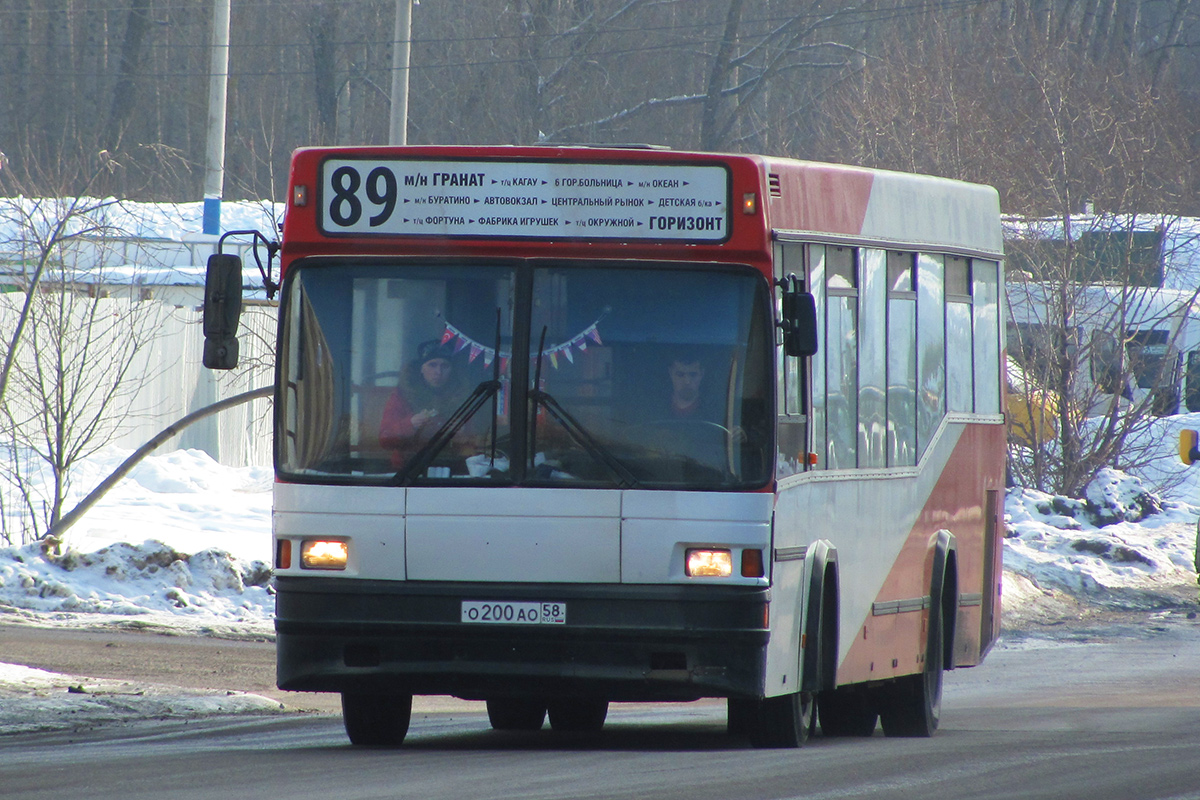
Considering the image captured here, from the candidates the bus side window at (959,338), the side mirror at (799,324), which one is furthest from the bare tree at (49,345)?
the side mirror at (799,324)

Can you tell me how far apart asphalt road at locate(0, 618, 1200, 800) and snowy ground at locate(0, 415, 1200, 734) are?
88 centimetres

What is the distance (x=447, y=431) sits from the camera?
8477 mm

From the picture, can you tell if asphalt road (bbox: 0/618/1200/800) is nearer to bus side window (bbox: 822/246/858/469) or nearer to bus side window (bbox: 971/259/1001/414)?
bus side window (bbox: 822/246/858/469)

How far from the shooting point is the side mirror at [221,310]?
8.65m

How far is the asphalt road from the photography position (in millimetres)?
7539

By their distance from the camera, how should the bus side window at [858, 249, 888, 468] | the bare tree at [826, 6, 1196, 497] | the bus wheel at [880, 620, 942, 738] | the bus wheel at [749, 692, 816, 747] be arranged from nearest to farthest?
the bus wheel at [749, 692, 816, 747], the bus side window at [858, 249, 888, 468], the bus wheel at [880, 620, 942, 738], the bare tree at [826, 6, 1196, 497]

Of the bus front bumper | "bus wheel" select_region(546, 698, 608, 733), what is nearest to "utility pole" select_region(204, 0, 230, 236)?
"bus wheel" select_region(546, 698, 608, 733)

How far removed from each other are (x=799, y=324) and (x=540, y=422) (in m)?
1.14

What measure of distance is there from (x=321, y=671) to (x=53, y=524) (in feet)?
35.8

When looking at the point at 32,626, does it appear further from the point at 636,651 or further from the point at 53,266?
the point at 636,651

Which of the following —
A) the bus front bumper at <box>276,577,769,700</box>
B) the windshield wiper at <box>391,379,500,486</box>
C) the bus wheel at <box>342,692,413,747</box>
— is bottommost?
the bus wheel at <box>342,692,413,747</box>

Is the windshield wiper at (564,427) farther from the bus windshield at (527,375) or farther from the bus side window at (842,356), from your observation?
the bus side window at (842,356)

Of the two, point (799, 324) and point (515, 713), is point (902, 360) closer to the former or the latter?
point (799, 324)

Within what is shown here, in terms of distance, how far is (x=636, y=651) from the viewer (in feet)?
27.4
